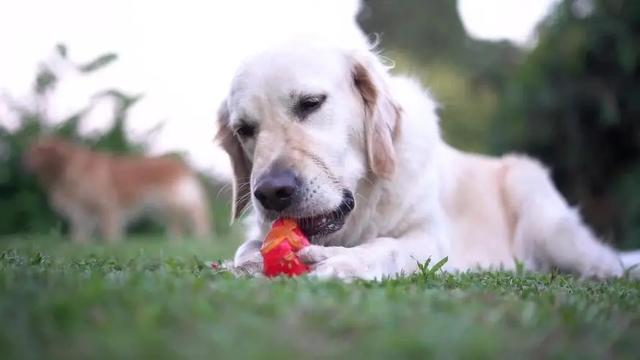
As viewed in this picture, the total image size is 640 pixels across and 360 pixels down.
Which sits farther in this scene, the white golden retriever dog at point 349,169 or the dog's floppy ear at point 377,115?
the dog's floppy ear at point 377,115

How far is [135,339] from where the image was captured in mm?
1405

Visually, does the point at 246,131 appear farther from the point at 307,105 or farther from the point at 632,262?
the point at 632,262

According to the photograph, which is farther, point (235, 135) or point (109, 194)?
point (109, 194)

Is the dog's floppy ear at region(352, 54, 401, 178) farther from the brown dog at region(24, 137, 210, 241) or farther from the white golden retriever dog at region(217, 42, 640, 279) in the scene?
the brown dog at region(24, 137, 210, 241)

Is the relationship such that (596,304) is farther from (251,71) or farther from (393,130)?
(251,71)

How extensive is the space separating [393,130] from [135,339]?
2418 mm

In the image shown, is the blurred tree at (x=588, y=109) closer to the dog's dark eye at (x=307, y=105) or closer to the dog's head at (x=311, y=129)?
the dog's head at (x=311, y=129)

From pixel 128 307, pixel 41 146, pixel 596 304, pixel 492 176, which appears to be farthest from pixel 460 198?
pixel 41 146

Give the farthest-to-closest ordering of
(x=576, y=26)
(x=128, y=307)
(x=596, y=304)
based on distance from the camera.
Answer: (x=576, y=26) < (x=596, y=304) < (x=128, y=307)

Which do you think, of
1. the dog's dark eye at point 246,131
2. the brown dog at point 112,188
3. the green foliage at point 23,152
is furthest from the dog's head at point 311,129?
the brown dog at point 112,188

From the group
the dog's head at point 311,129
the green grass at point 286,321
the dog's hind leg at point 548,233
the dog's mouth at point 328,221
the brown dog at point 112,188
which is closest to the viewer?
the green grass at point 286,321

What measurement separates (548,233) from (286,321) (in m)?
3.15

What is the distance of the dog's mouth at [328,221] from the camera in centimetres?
317

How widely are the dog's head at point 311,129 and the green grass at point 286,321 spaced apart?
703 millimetres
